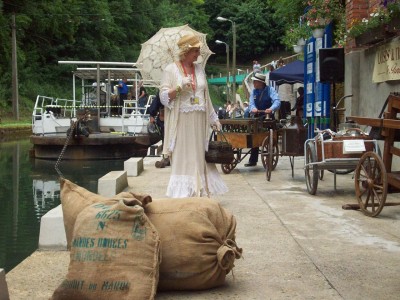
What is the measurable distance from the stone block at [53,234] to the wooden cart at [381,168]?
11.1 feet

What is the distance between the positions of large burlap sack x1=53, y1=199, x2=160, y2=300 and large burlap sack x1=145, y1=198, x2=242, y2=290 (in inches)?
8.0

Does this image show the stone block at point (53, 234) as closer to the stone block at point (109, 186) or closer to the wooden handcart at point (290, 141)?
the stone block at point (109, 186)

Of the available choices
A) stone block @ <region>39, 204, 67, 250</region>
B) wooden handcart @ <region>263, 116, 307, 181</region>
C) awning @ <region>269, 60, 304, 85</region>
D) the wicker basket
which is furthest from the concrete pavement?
awning @ <region>269, 60, 304, 85</region>

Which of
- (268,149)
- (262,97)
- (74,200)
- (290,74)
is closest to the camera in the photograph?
(74,200)

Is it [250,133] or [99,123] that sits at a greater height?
[250,133]

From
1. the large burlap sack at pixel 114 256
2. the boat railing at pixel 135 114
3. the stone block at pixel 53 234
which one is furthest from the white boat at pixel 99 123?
the large burlap sack at pixel 114 256

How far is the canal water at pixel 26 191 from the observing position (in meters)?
8.70

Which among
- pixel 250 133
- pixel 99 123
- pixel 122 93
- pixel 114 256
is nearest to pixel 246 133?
pixel 250 133

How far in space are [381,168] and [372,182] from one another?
0.94 ft

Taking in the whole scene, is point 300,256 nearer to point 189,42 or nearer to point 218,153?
point 218,153

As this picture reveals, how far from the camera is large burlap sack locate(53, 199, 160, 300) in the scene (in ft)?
14.3

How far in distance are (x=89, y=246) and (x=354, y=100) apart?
364 inches

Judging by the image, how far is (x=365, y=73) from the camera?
40.6ft

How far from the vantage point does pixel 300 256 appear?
586 centimetres
